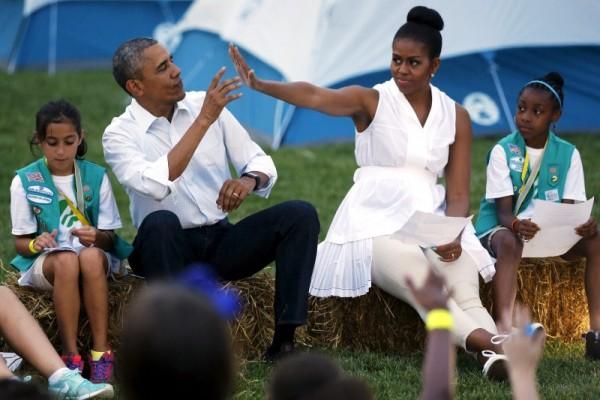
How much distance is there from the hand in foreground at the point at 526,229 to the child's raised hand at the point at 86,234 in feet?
5.49

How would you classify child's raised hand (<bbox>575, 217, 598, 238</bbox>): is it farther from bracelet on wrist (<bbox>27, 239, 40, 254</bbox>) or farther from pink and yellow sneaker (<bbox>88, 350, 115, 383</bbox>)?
bracelet on wrist (<bbox>27, 239, 40, 254</bbox>)

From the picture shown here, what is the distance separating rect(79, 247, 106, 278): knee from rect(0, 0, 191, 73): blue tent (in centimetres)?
1082

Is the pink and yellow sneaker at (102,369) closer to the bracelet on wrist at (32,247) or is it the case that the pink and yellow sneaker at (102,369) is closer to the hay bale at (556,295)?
the bracelet on wrist at (32,247)

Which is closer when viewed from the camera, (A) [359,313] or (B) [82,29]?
(A) [359,313]

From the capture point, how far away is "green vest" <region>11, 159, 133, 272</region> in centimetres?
430

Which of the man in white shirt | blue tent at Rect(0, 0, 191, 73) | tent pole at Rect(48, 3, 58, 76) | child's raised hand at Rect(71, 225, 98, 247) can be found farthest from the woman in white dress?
tent pole at Rect(48, 3, 58, 76)

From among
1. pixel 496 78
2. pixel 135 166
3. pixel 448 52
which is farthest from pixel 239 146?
pixel 496 78

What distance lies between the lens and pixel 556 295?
4.94 meters

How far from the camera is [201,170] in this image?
180 inches

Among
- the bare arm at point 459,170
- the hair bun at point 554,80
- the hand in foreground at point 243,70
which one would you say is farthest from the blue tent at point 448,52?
the hand in foreground at point 243,70

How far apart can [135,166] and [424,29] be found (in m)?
1.28

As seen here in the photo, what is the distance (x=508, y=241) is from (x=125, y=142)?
156 cm

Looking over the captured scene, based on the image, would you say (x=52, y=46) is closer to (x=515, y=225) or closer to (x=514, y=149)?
(x=514, y=149)

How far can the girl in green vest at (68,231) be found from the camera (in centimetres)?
416
